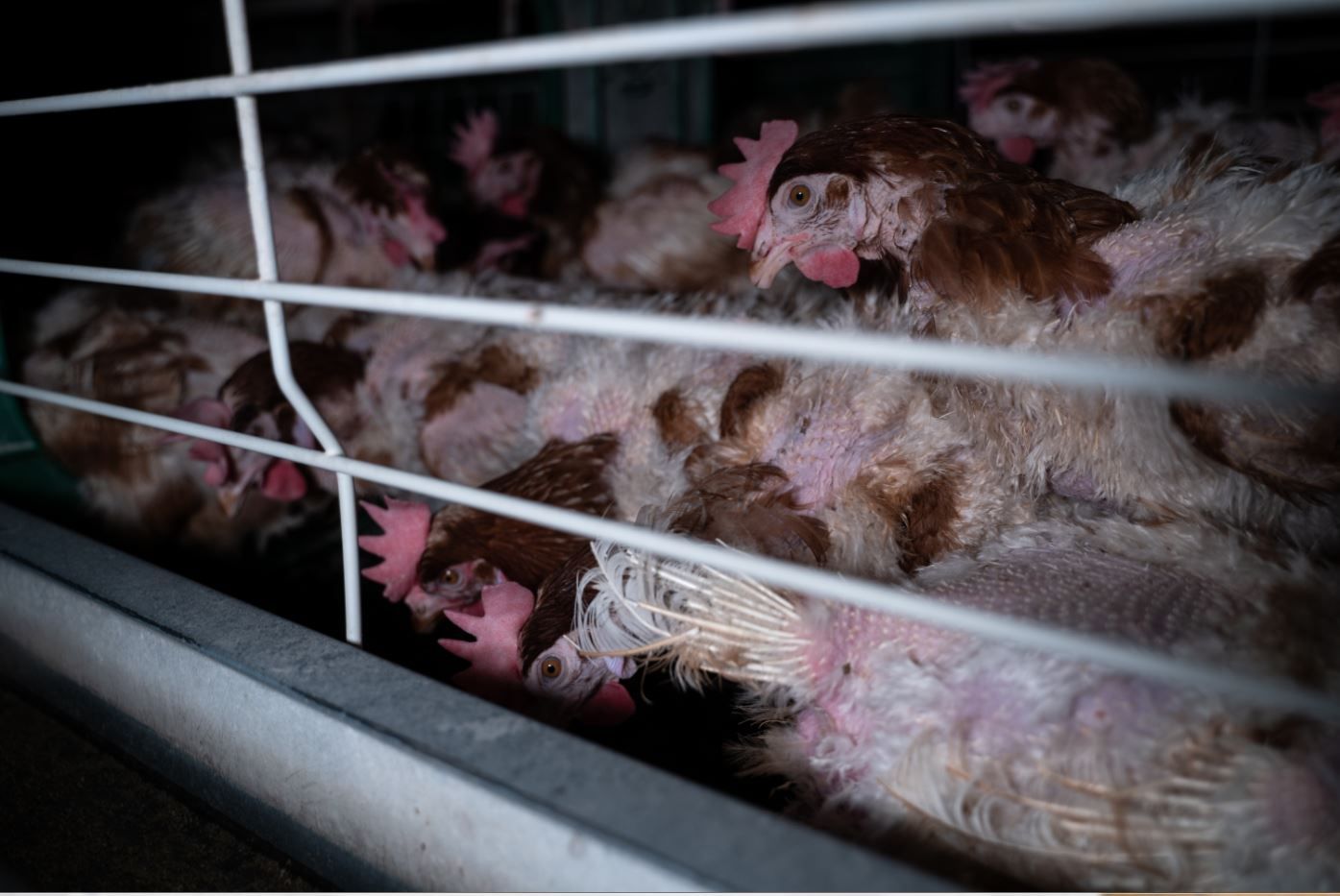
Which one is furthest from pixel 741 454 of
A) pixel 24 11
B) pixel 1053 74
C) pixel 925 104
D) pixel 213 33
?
pixel 213 33

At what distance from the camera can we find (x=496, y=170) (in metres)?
4.15

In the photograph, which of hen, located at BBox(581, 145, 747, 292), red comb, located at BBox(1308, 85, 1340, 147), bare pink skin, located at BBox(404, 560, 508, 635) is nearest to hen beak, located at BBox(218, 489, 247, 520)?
bare pink skin, located at BBox(404, 560, 508, 635)

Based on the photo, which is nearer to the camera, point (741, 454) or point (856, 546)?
point (856, 546)

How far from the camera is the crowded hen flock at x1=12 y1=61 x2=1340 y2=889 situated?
957 millimetres

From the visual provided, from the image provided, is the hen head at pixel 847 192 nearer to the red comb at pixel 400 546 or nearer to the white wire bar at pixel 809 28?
the white wire bar at pixel 809 28

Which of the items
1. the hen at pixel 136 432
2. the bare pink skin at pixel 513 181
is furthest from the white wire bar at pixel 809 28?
the bare pink skin at pixel 513 181

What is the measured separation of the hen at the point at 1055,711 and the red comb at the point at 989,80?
218cm

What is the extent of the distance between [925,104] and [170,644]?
582 centimetres

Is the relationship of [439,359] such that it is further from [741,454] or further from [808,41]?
[808,41]

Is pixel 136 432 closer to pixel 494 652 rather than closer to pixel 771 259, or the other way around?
pixel 494 652

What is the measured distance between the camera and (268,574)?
2455 mm

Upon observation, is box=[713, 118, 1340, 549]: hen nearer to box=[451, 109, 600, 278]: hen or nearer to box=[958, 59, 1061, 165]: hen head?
box=[958, 59, 1061, 165]: hen head

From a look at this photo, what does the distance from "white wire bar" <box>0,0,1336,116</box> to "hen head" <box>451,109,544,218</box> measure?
3168 millimetres

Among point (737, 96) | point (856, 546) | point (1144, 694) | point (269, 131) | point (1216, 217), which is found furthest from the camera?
point (737, 96)
